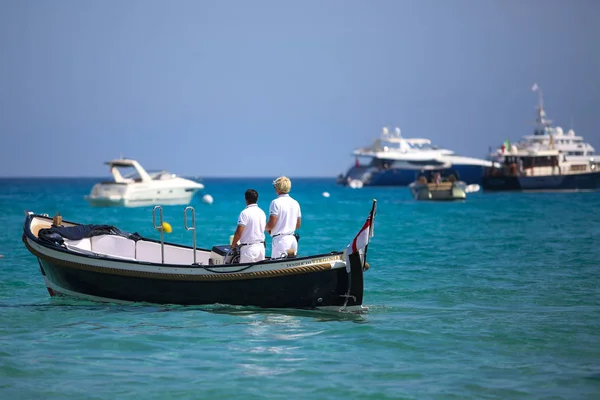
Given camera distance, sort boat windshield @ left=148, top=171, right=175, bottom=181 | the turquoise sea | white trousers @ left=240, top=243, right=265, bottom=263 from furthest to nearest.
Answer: boat windshield @ left=148, top=171, right=175, bottom=181 < white trousers @ left=240, top=243, right=265, bottom=263 < the turquoise sea

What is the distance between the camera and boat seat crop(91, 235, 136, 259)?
55.9 ft

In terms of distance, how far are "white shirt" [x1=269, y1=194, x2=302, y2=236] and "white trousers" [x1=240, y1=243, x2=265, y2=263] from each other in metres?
0.39

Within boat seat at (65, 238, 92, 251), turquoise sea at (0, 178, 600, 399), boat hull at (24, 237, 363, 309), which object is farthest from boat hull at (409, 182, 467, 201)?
boat hull at (24, 237, 363, 309)

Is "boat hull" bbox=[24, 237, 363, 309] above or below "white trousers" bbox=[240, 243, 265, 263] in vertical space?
below

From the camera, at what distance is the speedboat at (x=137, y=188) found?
218ft

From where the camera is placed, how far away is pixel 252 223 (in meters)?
13.7

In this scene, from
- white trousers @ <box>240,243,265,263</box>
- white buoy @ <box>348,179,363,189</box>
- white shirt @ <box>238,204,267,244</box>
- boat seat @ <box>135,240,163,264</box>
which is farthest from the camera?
white buoy @ <box>348,179,363,189</box>

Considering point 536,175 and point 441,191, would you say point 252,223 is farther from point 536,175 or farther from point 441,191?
point 536,175

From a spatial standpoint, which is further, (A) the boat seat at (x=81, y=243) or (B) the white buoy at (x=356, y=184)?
(B) the white buoy at (x=356, y=184)

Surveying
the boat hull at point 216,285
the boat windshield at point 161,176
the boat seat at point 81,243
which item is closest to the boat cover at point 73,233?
the boat seat at point 81,243

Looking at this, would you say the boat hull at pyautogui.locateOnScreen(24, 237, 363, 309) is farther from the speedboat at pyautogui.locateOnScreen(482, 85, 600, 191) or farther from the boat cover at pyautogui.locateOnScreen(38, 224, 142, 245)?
the speedboat at pyautogui.locateOnScreen(482, 85, 600, 191)

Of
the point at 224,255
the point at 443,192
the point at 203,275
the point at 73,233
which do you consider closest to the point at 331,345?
the point at 203,275

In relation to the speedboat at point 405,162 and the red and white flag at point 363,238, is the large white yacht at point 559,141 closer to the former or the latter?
the speedboat at point 405,162

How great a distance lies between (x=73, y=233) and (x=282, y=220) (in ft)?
16.3
